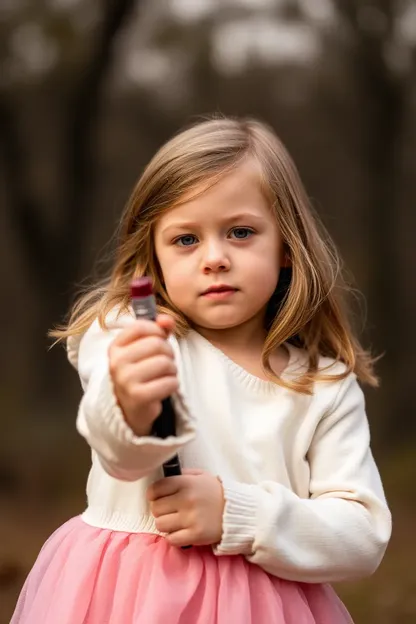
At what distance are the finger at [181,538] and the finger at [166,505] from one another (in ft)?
0.12

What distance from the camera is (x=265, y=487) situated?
1911 millimetres

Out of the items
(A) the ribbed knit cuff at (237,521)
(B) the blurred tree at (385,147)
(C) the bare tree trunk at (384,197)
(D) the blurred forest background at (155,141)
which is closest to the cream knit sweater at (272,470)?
(A) the ribbed knit cuff at (237,521)

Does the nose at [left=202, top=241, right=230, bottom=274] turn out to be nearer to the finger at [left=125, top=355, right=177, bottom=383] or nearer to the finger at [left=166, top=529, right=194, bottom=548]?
the finger at [left=125, top=355, right=177, bottom=383]

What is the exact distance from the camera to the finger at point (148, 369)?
162 cm

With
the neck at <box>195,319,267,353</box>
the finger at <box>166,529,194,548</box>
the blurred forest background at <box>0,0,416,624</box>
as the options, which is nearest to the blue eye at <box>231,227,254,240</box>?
the neck at <box>195,319,267,353</box>

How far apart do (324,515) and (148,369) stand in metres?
0.52

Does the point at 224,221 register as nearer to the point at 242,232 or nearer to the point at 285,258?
the point at 242,232

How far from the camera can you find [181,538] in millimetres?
1822

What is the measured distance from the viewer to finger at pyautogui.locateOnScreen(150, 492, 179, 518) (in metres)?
1.82

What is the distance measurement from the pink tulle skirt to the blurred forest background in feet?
15.1

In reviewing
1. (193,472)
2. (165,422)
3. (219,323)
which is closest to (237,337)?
(219,323)

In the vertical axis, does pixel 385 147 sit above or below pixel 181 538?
above

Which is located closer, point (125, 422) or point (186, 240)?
point (125, 422)

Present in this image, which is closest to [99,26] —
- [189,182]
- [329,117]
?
[329,117]
